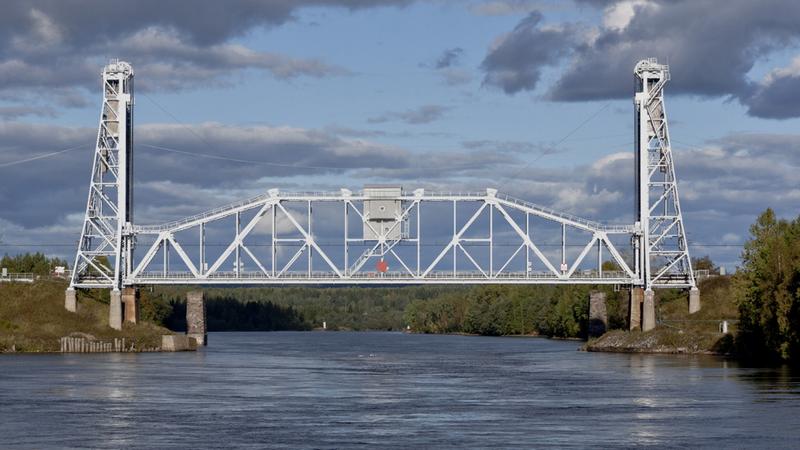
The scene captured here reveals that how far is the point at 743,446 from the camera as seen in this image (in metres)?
60.3

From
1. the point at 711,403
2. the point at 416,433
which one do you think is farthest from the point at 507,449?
the point at 711,403

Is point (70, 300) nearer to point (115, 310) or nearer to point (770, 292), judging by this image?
point (115, 310)

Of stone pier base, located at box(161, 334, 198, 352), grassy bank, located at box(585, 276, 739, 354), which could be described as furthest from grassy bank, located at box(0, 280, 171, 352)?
grassy bank, located at box(585, 276, 739, 354)

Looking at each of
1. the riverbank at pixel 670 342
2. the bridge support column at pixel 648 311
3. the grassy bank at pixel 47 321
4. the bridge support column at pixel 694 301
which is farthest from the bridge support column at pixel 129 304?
the bridge support column at pixel 694 301

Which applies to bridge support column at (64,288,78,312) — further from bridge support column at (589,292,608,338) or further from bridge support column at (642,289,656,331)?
bridge support column at (589,292,608,338)

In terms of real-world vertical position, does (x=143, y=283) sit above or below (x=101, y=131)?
below

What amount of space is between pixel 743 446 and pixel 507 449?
993 cm

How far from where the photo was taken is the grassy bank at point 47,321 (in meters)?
143

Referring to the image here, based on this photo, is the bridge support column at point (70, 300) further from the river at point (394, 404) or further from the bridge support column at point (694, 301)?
the bridge support column at point (694, 301)

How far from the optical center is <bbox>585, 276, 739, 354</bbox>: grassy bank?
139 meters

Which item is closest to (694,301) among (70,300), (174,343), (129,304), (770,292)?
(770,292)

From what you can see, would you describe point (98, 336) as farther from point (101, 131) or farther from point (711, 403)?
point (711, 403)

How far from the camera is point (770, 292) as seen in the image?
114625 millimetres

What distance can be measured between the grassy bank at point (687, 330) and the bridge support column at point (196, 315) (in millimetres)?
42723
